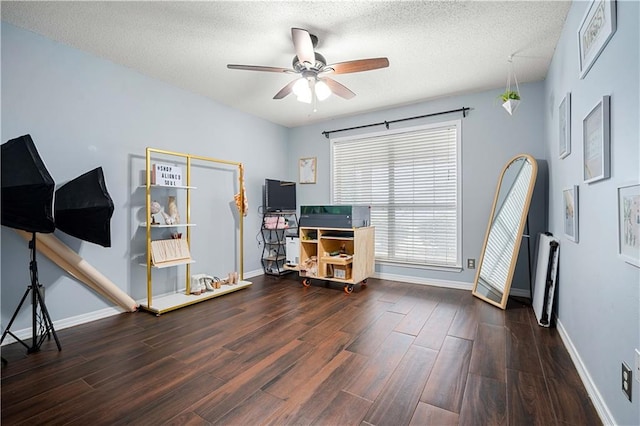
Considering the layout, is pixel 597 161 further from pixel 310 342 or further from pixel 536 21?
pixel 310 342

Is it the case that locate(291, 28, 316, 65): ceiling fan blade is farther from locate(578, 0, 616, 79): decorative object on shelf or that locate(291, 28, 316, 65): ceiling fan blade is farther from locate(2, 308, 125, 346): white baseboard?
locate(2, 308, 125, 346): white baseboard

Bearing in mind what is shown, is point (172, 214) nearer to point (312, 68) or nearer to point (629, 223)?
point (312, 68)

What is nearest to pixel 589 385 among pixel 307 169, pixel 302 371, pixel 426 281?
pixel 302 371

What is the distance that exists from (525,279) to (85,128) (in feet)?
16.2

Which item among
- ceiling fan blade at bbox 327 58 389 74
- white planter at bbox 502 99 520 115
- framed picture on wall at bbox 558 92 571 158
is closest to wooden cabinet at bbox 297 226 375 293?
ceiling fan blade at bbox 327 58 389 74

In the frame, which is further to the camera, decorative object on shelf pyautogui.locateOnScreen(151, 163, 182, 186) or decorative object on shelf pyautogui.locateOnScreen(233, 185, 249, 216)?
decorative object on shelf pyautogui.locateOnScreen(233, 185, 249, 216)

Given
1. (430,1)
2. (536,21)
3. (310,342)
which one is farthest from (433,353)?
(536,21)

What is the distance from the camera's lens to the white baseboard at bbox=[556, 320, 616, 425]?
140cm

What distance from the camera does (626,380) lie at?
1228mm

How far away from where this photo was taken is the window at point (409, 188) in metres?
3.93

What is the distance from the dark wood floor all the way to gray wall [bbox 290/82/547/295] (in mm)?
952

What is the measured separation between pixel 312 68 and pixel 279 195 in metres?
2.36

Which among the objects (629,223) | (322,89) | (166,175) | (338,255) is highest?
(322,89)

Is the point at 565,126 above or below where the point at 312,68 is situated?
below
